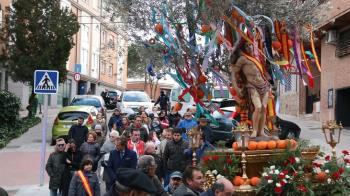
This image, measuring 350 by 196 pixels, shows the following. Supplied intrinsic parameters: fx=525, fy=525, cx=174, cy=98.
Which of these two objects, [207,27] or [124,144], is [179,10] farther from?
[124,144]

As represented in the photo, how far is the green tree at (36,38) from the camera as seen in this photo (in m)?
25.2

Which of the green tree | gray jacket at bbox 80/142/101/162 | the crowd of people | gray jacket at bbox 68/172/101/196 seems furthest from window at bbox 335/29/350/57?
gray jacket at bbox 68/172/101/196

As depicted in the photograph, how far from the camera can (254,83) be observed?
27.4 ft

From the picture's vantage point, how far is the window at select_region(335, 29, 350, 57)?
86.7 feet

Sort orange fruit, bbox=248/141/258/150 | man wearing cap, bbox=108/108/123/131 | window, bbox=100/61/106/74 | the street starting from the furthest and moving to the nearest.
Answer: window, bbox=100/61/106/74 < man wearing cap, bbox=108/108/123/131 < the street < orange fruit, bbox=248/141/258/150

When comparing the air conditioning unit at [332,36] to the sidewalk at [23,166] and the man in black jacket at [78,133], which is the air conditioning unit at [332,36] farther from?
the man in black jacket at [78,133]

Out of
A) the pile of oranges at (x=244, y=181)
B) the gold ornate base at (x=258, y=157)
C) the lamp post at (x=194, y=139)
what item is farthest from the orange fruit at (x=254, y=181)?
the lamp post at (x=194, y=139)

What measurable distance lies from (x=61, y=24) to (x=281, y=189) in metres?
21.0

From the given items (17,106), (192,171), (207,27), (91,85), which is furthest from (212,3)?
(91,85)

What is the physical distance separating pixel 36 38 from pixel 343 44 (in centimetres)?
1556

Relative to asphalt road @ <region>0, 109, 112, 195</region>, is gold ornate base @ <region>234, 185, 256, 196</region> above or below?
above

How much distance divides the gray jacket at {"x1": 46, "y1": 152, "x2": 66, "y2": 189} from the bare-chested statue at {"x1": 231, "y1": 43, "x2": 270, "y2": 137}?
12.5 ft

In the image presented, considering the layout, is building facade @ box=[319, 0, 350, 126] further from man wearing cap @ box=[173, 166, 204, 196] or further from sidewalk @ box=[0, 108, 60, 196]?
man wearing cap @ box=[173, 166, 204, 196]

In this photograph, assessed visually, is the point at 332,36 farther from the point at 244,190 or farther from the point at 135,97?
the point at 244,190
